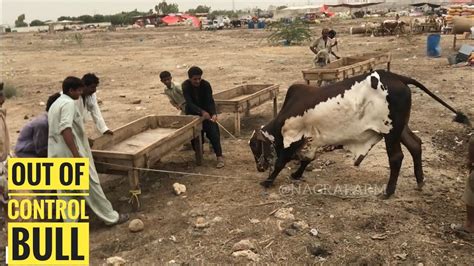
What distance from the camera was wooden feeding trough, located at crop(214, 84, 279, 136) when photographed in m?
8.14

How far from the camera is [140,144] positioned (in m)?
6.44

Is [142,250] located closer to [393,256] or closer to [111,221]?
[111,221]

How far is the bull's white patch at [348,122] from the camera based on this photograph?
17.6ft

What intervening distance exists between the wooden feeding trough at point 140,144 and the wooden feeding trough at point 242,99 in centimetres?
134

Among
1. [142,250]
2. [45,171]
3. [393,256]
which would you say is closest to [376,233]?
[393,256]

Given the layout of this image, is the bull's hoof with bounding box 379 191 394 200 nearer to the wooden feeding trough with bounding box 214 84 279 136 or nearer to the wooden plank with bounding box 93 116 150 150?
the wooden feeding trough with bounding box 214 84 279 136

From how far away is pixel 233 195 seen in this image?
5840 millimetres

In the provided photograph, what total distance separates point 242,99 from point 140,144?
2.41 m

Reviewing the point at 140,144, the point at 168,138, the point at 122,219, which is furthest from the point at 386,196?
the point at 140,144

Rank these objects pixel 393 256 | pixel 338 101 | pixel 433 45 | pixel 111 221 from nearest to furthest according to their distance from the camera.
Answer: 1. pixel 393 256
2. pixel 111 221
3. pixel 338 101
4. pixel 433 45

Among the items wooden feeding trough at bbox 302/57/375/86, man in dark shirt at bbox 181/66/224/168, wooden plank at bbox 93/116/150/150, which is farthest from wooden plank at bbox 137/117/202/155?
wooden feeding trough at bbox 302/57/375/86

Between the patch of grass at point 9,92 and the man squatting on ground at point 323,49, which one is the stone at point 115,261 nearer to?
the man squatting on ground at point 323,49

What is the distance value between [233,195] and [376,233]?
1.88 m

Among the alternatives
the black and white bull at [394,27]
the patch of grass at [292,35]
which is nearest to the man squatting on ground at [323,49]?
the patch of grass at [292,35]
